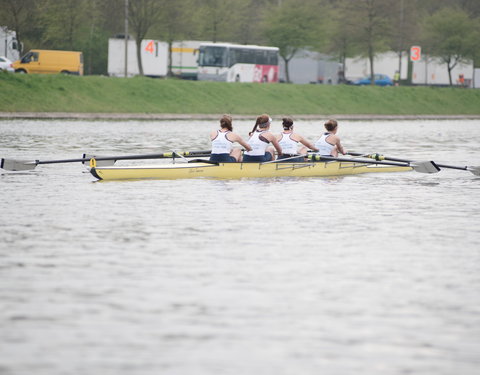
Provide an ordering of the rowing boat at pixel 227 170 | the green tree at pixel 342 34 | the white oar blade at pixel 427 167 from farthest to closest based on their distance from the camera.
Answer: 1. the green tree at pixel 342 34
2. the white oar blade at pixel 427 167
3. the rowing boat at pixel 227 170

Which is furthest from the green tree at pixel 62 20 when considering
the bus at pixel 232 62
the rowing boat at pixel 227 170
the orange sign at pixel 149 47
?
the rowing boat at pixel 227 170

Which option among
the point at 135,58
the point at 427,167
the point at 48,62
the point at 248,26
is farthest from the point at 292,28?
the point at 427,167

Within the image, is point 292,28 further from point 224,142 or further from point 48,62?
point 224,142

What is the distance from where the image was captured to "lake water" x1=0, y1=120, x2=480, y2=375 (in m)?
8.66

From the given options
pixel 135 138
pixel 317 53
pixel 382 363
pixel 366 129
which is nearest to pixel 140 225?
pixel 382 363

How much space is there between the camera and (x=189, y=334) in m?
9.25

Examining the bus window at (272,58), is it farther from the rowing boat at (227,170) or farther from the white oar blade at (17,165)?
the white oar blade at (17,165)

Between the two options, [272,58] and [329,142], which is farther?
[272,58]

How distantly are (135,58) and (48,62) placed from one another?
Answer: 34.3 ft

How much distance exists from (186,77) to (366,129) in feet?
104

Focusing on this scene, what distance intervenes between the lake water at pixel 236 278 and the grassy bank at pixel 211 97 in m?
32.5

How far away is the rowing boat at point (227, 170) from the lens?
71.7 ft

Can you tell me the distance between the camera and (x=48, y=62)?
69500 millimetres

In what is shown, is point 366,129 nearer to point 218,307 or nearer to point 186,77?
point 186,77
